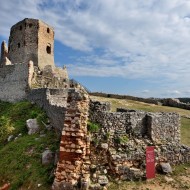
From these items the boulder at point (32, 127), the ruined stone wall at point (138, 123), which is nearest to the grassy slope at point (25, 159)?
Answer: the boulder at point (32, 127)

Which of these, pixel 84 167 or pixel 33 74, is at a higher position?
pixel 33 74

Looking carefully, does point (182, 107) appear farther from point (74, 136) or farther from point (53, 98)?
point (74, 136)

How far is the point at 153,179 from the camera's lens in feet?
35.2

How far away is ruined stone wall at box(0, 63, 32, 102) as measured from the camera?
81.7 ft

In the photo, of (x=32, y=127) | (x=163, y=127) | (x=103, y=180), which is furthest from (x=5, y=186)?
(x=163, y=127)

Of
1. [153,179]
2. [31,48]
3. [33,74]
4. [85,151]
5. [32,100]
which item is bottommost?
[153,179]

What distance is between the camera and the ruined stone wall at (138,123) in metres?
11.3

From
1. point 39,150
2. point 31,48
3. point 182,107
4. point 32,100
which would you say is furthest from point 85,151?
point 182,107

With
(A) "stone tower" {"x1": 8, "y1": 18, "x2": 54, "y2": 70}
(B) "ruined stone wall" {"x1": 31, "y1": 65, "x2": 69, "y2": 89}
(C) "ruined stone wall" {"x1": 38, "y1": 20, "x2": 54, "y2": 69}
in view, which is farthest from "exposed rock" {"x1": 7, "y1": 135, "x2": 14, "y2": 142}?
(C) "ruined stone wall" {"x1": 38, "y1": 20, "x2": 54, "y2": 69}

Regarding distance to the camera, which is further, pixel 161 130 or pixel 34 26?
pixel 34 26

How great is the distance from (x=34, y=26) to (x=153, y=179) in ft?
79.3

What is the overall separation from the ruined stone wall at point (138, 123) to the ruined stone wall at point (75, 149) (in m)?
0.72

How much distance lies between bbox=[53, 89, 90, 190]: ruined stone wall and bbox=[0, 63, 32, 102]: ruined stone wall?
14.7 m

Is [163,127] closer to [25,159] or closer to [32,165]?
[32,165]
